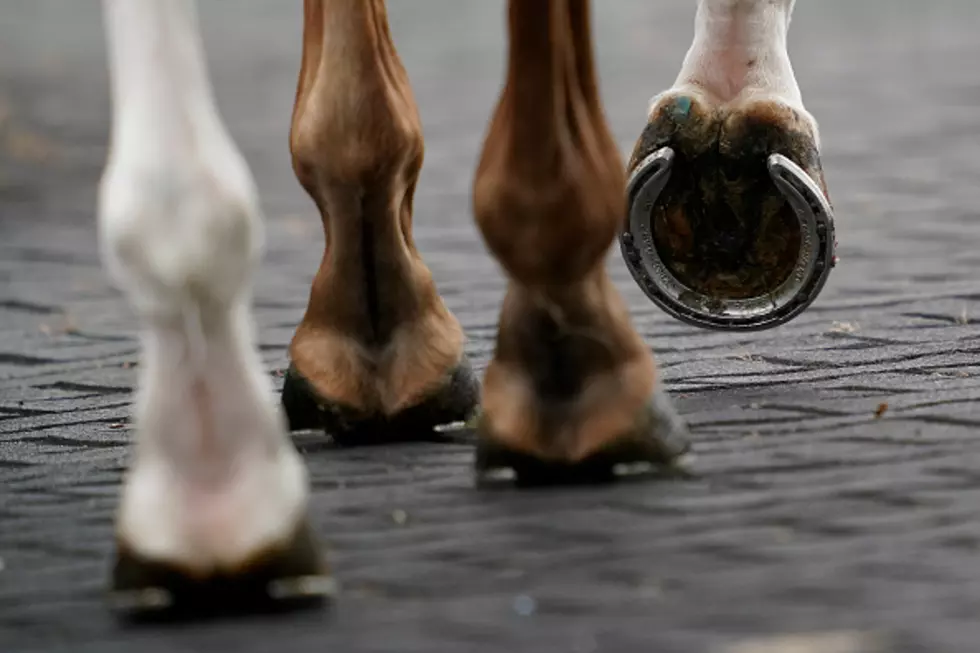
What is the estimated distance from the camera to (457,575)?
2.80 metres

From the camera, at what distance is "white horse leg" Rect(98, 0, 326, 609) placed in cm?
263

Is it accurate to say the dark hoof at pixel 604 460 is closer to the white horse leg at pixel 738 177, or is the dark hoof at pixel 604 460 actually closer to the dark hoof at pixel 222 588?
the dark hoof at pixel 222 588

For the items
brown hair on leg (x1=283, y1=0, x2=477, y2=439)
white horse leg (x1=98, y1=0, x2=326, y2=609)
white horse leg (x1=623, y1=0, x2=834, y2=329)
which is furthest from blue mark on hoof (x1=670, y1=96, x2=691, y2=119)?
white horse leg (x1=98, y1=0, x2=326, y2=609)

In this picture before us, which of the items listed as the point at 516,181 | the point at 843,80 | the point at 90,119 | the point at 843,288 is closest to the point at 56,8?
the point at 90,119

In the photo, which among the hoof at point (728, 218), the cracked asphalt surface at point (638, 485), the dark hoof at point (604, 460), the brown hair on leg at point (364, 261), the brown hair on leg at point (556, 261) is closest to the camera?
the cracked asphalt surface at point (638, 485)

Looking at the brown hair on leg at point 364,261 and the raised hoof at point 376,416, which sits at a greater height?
the brown hair on leg at point 364,261

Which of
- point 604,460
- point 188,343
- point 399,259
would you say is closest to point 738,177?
point 399,259

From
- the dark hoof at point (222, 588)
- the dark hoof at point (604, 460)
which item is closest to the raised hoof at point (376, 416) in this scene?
the dark hoof at point (604, 460)

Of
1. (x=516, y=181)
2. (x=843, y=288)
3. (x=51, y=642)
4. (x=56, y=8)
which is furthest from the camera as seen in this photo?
(x=56, y=8)

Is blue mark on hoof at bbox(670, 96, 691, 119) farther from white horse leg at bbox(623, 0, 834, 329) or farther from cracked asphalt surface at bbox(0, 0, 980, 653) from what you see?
cracked asphalt surface at bbox(0, 0, 980, 653)

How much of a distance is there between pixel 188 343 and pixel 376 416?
85 centimetres

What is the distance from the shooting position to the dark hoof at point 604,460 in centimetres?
315

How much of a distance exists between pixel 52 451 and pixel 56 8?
11.3 m

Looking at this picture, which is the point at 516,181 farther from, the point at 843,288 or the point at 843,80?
the point at 843,80
